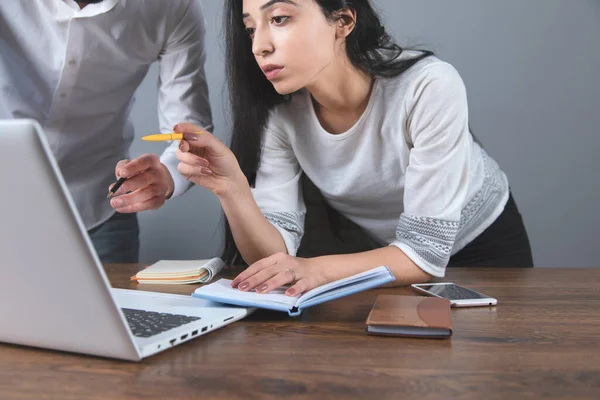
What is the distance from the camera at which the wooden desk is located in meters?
0.68

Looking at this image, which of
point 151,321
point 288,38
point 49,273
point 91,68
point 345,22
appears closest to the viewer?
point 49,273

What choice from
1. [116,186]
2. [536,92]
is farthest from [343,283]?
[536,92]

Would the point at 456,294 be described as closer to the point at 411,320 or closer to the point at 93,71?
the point at 411,320

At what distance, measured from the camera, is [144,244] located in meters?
2.32

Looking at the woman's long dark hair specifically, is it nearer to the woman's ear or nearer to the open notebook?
the woman's ear

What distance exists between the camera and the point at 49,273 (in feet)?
2.23

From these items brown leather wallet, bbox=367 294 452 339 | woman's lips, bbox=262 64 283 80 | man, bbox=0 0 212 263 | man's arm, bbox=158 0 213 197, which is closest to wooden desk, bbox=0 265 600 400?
brown leather wallet, bbox=367 294 452 339

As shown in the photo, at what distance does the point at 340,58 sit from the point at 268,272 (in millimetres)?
639

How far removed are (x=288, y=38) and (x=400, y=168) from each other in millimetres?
415

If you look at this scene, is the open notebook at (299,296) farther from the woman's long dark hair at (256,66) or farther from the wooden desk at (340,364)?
the woman's long dark hair at (256,66)

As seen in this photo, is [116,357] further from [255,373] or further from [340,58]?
[340,58]

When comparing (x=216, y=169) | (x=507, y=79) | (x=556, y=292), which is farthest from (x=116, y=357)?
(x=507, y=79)

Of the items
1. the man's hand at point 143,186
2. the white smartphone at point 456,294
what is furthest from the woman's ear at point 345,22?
the white smartphone at point 456,294

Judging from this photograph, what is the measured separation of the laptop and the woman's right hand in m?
0.47
